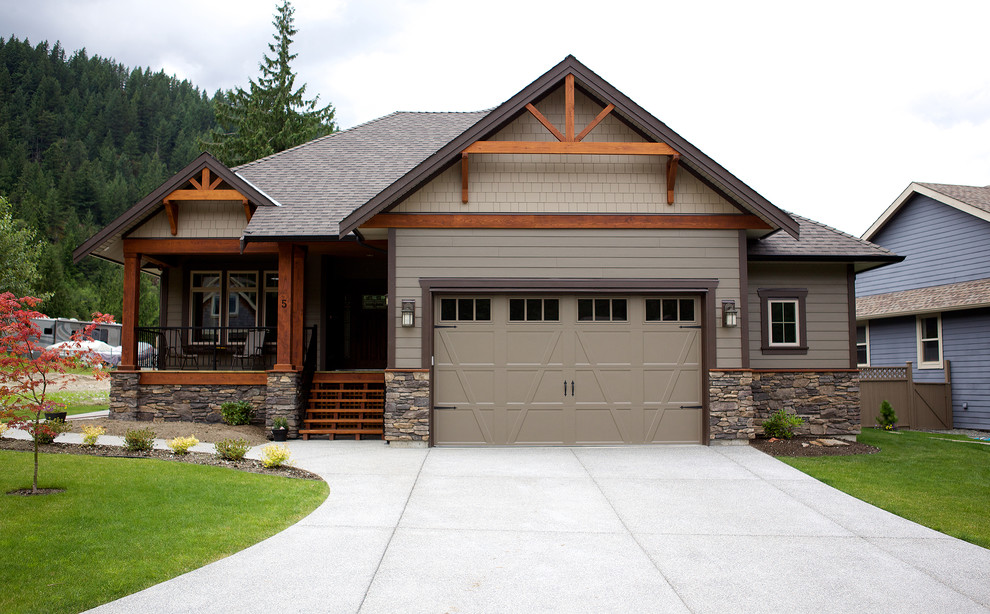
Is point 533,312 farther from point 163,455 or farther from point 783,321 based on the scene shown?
point 163,455

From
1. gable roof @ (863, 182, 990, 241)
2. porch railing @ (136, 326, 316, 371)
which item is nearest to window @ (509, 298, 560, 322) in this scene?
porch railing @ (136, 326, 316, 371)

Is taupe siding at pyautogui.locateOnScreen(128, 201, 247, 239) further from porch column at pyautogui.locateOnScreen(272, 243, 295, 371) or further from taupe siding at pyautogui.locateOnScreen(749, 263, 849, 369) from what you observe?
taupe siding at pyautogui.locateOnScreen(749, 263, 849, 369)

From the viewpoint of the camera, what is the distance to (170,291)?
14.3 m

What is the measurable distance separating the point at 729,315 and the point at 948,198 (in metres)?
11.5

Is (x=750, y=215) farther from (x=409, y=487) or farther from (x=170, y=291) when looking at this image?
(x=170, y=291)

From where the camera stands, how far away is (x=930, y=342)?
1705 centimetres

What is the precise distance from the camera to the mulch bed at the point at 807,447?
31.8ft

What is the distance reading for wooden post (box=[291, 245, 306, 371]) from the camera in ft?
38.4

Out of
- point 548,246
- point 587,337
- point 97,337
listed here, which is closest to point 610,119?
point 548,246

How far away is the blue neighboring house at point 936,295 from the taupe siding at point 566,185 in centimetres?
1001

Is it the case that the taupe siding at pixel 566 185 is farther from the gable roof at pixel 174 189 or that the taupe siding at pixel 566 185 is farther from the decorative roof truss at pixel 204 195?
the decorative roof truss at pixel 204 195

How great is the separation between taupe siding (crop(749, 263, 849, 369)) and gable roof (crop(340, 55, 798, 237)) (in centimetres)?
203

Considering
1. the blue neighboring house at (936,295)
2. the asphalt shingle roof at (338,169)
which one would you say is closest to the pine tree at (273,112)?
the asphalt shingle roof at (338,169)

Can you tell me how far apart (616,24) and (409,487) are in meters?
13.6
